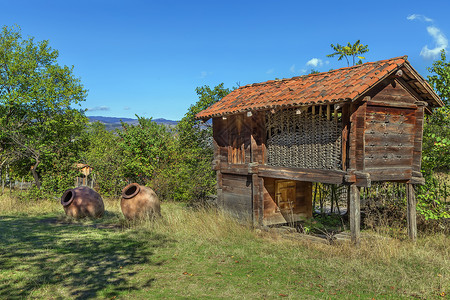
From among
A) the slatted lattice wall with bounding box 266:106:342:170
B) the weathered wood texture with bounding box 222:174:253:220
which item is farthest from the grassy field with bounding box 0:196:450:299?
the slatted lattice wall with bounding box 266:106:342:170

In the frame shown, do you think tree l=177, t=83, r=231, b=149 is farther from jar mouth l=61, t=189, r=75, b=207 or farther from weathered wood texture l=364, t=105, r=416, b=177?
weathered wood texture l=364, t=105, r=416, b=177

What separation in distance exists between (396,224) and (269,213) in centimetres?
381

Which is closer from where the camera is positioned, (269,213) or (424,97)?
(424,97)

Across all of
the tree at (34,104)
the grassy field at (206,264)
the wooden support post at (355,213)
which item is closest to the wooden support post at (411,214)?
the grassy field at (206,264)

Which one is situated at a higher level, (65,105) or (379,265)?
(65,105)

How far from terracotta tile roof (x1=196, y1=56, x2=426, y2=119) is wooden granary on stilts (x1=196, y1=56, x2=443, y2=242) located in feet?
0.11

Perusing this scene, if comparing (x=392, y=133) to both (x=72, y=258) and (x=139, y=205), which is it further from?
(x=72, y=258)

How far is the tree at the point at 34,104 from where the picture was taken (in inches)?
683

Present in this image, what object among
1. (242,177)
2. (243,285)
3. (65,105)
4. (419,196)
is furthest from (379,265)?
(65,105)

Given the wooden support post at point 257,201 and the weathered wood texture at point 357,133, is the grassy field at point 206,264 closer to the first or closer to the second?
the wooden support post at point 257,201

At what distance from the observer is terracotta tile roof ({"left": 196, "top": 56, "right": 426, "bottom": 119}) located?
28.2ft

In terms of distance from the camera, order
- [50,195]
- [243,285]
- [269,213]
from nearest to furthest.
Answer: [243,285] → [269,213] → [50,195]

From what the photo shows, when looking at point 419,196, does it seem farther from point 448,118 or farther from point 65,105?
point 65,105

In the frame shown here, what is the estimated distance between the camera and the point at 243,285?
6.49 metres
